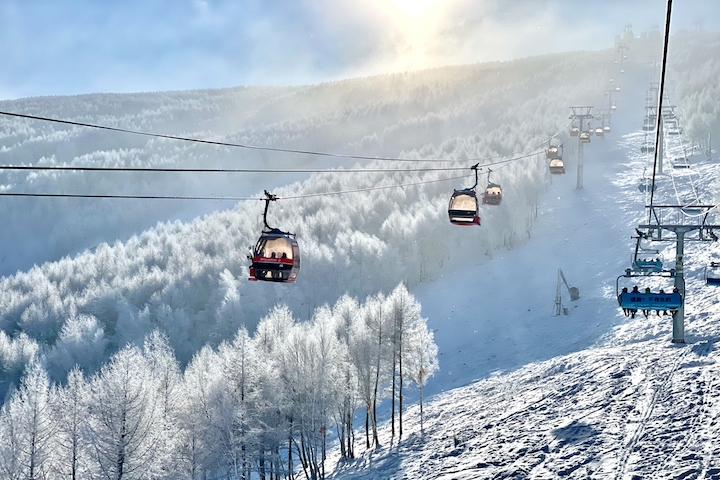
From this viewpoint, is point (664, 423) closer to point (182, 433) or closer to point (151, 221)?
point (182, 433)

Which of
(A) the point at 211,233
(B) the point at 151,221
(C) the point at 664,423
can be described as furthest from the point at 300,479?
(B) the point at 151,221

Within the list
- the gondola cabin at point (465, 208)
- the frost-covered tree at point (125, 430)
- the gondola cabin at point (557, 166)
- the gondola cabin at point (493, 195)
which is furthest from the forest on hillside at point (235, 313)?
the gondola cabin at point (465, 208)

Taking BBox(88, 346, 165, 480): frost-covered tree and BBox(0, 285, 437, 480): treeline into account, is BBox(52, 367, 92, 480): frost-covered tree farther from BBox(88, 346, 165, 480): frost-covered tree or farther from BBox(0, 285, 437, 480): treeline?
BBox(88, 346, 165, 480): frost-covered tree

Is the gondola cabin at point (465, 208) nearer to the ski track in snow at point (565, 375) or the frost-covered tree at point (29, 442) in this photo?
the ski track in snow at point (565, 375)

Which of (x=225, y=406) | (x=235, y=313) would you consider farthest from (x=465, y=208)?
(x=235, y=313)

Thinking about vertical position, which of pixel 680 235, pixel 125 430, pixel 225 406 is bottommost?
pixel 225 406

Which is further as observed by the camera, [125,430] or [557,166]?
[557,166]

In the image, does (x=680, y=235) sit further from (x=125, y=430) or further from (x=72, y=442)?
(x=72, y=442)
